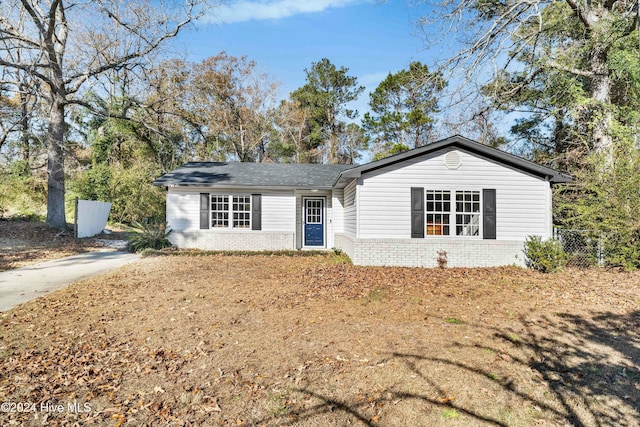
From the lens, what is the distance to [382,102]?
2608 centimetres

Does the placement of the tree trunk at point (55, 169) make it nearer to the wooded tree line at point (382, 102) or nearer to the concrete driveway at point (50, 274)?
the wooded tree line at point (382, 102)

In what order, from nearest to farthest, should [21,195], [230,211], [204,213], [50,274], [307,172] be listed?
[50,274] → [204,213] → [230,211] → [307,172] → [21,195]

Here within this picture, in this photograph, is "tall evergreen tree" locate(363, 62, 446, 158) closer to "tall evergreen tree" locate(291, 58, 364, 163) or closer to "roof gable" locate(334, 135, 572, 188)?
"tall evergreen tree" locate(291, 58, 364, 163)

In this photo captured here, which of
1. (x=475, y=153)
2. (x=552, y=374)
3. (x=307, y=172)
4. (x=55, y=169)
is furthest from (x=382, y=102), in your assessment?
(x=552, y=374)

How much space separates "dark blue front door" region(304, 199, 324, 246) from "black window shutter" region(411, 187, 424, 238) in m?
4.89

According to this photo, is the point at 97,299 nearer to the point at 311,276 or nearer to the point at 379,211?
the point at 311,276

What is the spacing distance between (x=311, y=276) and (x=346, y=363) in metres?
4.73

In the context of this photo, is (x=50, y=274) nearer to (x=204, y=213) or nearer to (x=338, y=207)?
(x=204, y=213)

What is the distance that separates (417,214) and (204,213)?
7.97 metres

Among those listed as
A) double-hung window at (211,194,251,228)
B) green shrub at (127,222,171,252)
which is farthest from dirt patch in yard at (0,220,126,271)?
double-hung window at (211,194,251,228)

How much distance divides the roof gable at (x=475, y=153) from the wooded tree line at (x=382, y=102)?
0.74 metres

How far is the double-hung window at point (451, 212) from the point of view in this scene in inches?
405

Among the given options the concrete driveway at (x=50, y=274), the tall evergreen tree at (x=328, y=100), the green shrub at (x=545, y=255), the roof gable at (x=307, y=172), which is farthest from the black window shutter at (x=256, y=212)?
the tall evergreen tree at (x=328, y=100)

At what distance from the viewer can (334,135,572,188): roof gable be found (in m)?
9.91
